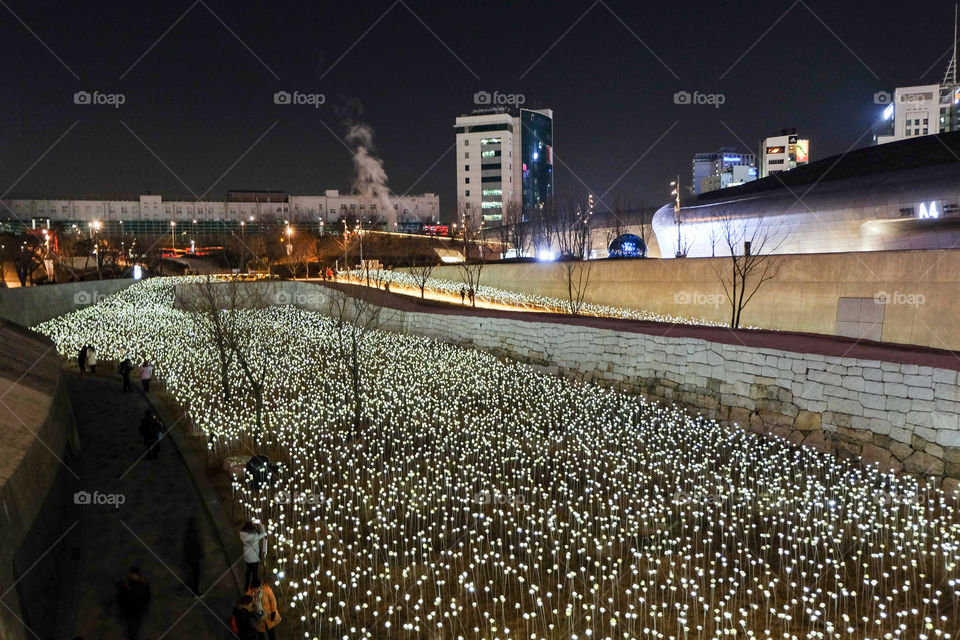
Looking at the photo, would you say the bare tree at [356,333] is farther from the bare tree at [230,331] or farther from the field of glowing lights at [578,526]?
the bare tree at [230,331]

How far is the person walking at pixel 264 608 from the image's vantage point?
5832 millimetres

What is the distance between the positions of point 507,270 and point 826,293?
1725cm

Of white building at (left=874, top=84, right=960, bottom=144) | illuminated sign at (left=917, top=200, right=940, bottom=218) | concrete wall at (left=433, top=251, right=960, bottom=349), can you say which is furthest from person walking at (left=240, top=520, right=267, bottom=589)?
white building at (left=874, top=84, right=960, bottom=144)

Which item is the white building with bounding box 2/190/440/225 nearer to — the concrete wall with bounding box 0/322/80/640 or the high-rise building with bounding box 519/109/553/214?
the high-rise building with bounding box 519/109/553/214

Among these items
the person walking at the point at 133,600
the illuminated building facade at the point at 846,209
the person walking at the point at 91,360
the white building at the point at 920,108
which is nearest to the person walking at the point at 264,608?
the person walking at the point at 133,600

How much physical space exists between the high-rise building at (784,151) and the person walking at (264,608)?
125585 mm

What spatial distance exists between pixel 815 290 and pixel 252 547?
18293 mm

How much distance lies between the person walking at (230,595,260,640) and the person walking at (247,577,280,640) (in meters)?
0.04

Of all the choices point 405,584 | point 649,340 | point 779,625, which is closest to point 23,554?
point 405,584

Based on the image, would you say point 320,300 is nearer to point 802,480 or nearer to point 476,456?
point 476,456

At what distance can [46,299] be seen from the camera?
29.8 meters

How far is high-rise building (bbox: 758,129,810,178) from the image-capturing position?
115 m

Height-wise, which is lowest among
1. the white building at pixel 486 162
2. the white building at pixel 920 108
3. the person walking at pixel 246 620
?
the person walking at pixel 246 620

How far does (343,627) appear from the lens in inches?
243
